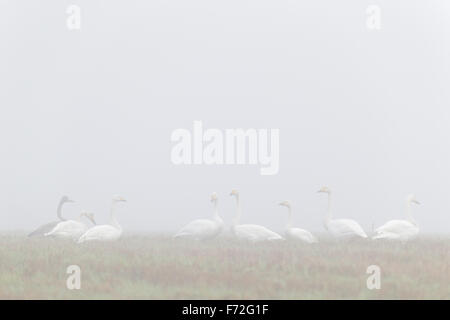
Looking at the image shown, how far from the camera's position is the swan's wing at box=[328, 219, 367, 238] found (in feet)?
65.6

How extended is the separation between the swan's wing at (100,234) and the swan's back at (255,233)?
3.65 metres

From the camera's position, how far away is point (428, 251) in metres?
17.0

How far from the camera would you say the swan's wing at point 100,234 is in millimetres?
19261

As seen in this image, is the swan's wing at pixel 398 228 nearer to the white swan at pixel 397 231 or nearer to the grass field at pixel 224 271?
the white swan at pixel 397 231

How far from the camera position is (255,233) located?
20078mm

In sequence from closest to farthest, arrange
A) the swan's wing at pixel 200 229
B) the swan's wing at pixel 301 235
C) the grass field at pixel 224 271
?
1. the grass field at pixel 224 271
2. the swan's wing at pixel 301 235
3. the swan's wing at pixel 200 229

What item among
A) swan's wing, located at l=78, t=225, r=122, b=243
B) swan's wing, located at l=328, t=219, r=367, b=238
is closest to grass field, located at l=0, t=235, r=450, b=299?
swan's wing, located at l=78, t=225, r=122, b=243

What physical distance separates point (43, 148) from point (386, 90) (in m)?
85.6

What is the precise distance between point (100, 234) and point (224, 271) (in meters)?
6.88

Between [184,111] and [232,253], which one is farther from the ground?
[184,111]

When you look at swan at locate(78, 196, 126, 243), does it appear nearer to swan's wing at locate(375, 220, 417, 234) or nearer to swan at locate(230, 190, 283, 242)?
swan at locate(230, 190, 283, 242)

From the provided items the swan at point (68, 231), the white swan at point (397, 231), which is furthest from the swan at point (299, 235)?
the swan at point (68, 231)
